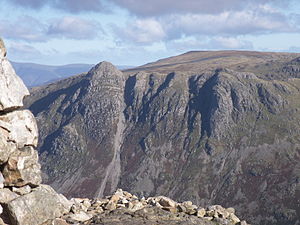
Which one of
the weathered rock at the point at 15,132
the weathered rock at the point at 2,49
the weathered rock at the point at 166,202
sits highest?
the weathered rock at the point at 2,49

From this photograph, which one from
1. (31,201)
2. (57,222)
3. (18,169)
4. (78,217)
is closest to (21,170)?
(18,169)

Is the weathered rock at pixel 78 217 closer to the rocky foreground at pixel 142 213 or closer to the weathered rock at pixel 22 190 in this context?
the rocky foreground at pixel 142 213

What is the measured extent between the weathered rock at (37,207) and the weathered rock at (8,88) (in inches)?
338

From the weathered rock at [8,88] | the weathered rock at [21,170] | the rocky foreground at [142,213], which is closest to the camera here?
the weathered rock at [21,170]

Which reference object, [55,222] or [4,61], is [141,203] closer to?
[55,222]

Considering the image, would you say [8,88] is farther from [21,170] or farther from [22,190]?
[22,190]

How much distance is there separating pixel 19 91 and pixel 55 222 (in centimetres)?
1347

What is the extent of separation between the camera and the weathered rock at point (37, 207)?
33.4 metres

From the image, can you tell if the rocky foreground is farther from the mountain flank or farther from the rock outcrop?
the rock outcrop

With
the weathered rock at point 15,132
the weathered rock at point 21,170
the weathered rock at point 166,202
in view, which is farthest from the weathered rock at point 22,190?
the weathered rock at point 166,202

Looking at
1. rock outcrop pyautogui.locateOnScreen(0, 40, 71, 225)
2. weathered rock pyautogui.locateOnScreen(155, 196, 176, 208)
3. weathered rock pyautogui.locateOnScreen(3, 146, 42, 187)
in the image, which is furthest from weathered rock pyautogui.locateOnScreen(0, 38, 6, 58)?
weathered rock pyautogui.locateOnScreen(155, 196, 176, 208)

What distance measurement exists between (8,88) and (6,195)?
33.4 feet

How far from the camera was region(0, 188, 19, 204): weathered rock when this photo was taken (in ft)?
111

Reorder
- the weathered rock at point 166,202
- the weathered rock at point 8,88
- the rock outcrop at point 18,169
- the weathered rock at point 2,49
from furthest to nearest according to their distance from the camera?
the weathered rock at point 166,202, the weathered rock at point 2,49, the weathered rock at point 8,88, the rock outcrop at point 18,169
